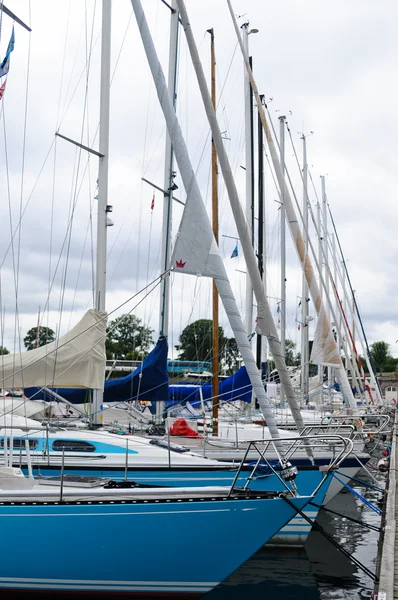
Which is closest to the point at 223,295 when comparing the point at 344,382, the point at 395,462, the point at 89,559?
the point at 89,559

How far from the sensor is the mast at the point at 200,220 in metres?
10.2

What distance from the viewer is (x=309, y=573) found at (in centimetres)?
1210

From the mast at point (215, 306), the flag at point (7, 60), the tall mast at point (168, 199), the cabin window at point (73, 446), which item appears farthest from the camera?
the mast at point (215, 306)

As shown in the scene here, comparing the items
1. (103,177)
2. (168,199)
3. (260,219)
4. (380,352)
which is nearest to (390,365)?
(380,352)

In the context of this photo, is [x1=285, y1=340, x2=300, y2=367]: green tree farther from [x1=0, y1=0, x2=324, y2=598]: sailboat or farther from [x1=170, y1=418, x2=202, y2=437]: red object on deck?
[x1=0, y1=0, x2=324, y2=598]: sailboat

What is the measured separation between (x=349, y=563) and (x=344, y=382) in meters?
4.98

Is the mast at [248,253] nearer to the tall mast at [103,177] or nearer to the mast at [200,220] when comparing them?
the mast at [200,220]

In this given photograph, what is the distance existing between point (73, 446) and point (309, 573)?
17.4 feet

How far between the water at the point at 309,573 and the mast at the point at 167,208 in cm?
A: 481

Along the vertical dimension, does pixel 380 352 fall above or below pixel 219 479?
above

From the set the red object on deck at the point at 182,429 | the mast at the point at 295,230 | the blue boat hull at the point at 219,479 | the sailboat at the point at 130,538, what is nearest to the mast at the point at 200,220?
the sailboat at the point at 130,538

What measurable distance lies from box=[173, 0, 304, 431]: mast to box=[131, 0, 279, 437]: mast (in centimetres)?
56

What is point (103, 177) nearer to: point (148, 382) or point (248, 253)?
point (148, 382)

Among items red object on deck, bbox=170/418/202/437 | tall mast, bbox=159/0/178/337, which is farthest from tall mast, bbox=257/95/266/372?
red object on deck, bbox=170/418/202/437
